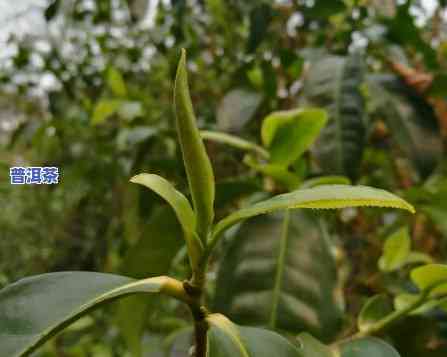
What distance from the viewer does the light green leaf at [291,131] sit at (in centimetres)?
55

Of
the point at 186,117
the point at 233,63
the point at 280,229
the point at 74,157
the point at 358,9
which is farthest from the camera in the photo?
the point at 74,157

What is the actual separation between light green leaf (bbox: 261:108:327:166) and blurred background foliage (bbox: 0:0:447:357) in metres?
0.03

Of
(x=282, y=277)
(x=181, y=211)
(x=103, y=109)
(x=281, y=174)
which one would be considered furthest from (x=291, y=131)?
(x=103, y=109)

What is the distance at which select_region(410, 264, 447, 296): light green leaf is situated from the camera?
1.29 feet

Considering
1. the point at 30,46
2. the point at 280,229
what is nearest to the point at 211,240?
the point at 280,229

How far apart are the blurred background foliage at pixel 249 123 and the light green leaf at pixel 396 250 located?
0.08ft

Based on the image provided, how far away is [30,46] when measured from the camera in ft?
4.37

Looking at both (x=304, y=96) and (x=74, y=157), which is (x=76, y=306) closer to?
(x=304, y=96)

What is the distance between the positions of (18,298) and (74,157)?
1.36 meters

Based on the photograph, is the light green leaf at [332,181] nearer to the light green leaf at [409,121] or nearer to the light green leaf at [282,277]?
the light green leaf at [282,277]

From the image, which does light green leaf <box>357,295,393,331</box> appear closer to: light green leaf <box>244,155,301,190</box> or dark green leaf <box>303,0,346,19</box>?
light green leaf <box>244,155,301,190</box>

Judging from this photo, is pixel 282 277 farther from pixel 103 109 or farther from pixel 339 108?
pixel 103 109

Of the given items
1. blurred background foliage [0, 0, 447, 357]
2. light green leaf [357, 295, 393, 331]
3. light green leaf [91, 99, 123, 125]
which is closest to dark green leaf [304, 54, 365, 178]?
blurred background foliage [0, 0, 447, 357]

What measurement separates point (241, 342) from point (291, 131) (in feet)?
0.98
